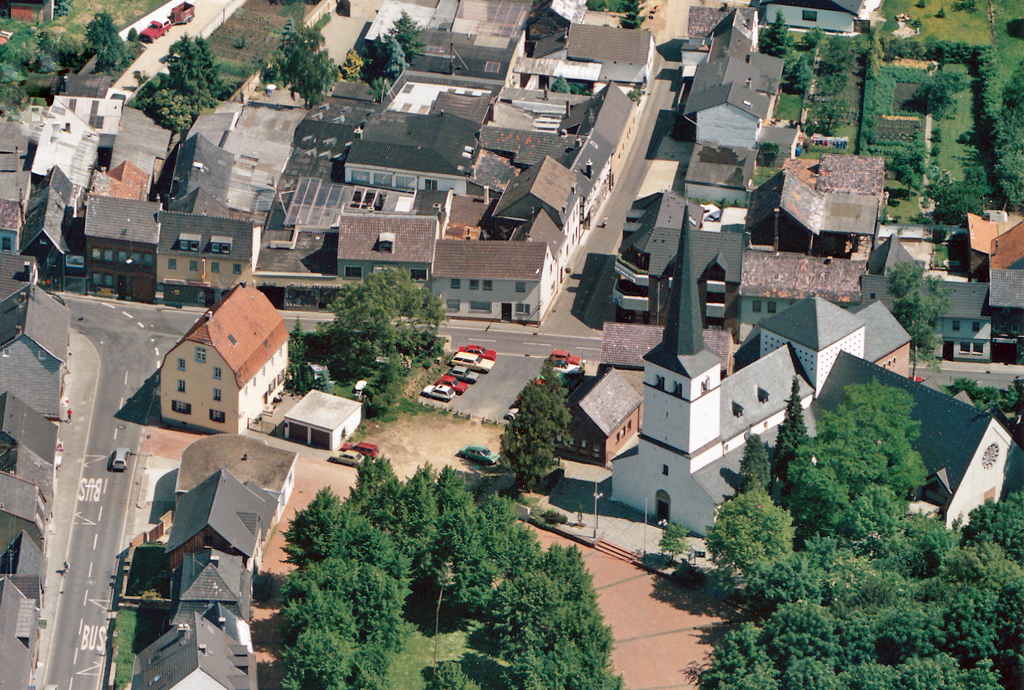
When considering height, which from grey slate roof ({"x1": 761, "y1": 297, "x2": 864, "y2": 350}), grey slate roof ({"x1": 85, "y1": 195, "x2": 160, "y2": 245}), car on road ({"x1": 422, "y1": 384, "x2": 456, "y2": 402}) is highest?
grey slate roof ({"x1": 761, "y1": 297, "x2": 864, "y2": 350})

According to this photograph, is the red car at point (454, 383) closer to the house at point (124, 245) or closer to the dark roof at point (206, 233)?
the dark roof at point (206, 233)

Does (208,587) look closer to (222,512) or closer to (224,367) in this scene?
(222,512)

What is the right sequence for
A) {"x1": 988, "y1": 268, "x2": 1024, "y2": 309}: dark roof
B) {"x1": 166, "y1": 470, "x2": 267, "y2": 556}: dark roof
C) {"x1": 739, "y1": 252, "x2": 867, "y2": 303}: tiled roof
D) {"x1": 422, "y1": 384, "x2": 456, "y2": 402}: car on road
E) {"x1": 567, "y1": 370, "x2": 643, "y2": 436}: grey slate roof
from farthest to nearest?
{"x1": 739, "y1": 252, "x2": 867, "y2": 303}: tiled roof < {"x1": 988, "y1": 268, "x2": 1024, "y2": 309}: dark roof < {"x1": 422, "y1": 384, "x2": 456, "y2": 402}: car on road < {"x1": 567, "y1": 370, "x2": 643, "y2": 436}: grey slate roof < {"x1": 166, "y1": 470, "x2": 267, "y2": 556}: dark roof

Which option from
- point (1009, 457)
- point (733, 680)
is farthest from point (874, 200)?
point (733, 680)

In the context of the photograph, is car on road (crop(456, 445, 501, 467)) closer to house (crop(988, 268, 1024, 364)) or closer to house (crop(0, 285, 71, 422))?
house (crop(0, 285, 71, 422))

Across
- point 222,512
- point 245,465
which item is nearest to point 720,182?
point 245,465

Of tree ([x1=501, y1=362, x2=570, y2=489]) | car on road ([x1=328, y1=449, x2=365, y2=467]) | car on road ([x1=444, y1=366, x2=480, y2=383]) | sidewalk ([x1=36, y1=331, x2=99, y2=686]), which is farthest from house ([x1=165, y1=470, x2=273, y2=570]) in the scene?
car on road ([x1=444, y1=366, x2=480, y2=383])

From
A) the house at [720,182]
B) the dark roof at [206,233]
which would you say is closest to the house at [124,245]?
the dark roof at [206,233]
